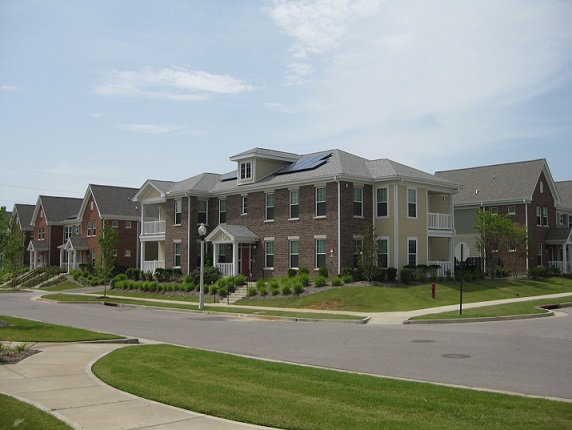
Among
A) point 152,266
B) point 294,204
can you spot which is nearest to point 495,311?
point 294,204

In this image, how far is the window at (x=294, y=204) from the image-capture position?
37219 millimetres

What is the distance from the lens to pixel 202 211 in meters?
44.3

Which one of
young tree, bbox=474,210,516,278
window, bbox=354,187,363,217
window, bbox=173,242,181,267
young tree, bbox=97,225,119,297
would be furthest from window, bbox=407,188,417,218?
young tree, bbox=97,225,119,297

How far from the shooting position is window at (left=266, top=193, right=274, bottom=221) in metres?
39.1

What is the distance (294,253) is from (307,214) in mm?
2726

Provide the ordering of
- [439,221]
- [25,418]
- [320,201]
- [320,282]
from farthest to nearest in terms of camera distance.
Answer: [439,221] < [320,201] < [320,282] < [25,418]

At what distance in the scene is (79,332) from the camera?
60.1 ft

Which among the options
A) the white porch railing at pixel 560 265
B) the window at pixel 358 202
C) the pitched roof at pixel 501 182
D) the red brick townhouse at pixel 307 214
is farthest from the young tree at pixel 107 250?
the white porch railing at pixel 560 265

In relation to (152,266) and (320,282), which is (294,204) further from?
(152,266)

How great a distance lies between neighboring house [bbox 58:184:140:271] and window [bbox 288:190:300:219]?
1085 inches

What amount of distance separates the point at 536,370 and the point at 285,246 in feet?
85.7

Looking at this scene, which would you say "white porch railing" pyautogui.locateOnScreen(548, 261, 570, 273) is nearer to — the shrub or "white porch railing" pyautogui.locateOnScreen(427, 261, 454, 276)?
"white porch railing" pyautogui.locateOnScreen(427, 261, 454, 276)

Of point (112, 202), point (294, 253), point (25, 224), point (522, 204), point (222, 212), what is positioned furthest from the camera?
point (25, 224)

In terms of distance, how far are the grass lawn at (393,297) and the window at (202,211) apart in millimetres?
11889
